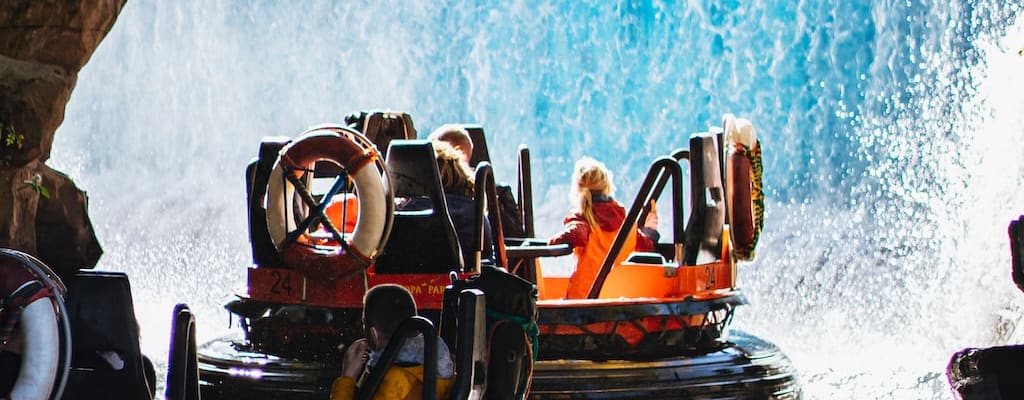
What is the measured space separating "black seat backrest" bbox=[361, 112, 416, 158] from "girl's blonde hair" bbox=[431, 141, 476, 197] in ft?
2.26

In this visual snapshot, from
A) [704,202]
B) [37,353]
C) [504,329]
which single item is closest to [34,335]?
[37,353]

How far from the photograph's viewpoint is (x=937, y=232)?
55.8ft

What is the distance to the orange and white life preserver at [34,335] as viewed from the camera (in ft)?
10.5

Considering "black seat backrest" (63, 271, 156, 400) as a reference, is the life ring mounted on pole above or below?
above

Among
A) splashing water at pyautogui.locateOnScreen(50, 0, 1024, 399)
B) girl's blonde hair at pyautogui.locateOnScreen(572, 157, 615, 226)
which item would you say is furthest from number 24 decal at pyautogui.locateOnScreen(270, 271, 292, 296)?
splashing water at pyautogui.locateOnScreen(50, 0, 1024, 399)

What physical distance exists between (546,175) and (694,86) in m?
2.36

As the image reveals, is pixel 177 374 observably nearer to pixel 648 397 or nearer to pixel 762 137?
pixel 648 397

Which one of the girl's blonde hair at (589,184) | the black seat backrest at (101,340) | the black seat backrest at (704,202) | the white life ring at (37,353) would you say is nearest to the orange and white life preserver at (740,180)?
the black seat backrest at (704,202)

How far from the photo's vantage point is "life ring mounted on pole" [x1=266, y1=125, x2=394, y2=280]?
5141 mm

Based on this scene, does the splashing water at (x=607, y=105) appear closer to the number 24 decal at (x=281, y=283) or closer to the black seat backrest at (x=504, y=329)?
the number 24 decal at (x=281, y=283)

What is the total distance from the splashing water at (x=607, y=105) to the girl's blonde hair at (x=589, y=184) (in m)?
8.65

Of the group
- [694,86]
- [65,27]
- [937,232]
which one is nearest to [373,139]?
[65,27]

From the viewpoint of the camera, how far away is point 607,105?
2097 centimetres

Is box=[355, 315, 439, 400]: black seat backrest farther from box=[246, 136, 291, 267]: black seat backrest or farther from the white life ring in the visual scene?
box=[246, 136, 291, 267]: black seat backrest
